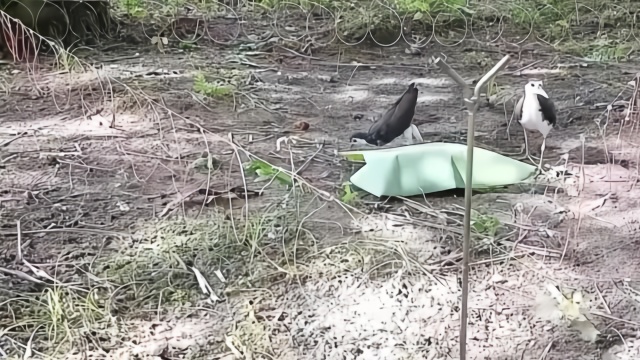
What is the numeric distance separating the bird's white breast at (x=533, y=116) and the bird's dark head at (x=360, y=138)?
311 millimetres

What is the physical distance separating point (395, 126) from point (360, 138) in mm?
82

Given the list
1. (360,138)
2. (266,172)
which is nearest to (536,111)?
(360,138)

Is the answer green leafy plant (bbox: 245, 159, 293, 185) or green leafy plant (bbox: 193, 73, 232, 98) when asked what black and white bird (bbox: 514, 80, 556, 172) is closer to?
green leafy plant (bbox: 245, 159, 293, 185)

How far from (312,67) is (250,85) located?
187mm

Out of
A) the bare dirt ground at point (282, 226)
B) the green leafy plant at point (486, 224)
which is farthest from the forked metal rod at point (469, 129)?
the green leafy plant at point (486, 224)

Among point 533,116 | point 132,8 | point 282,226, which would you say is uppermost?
point 132,8

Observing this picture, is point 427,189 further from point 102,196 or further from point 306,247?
point 102,196

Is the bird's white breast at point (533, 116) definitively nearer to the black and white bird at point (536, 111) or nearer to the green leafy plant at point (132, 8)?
the black and white bird at point (536, 111)

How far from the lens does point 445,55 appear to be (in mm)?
2023

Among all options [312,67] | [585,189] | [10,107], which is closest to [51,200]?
[10,107]

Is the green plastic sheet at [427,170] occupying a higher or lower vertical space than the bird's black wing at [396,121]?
lower

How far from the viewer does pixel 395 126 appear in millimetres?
1534

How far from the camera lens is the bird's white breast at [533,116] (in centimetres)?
147

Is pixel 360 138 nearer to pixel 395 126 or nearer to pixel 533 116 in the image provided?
pixel 395 126
